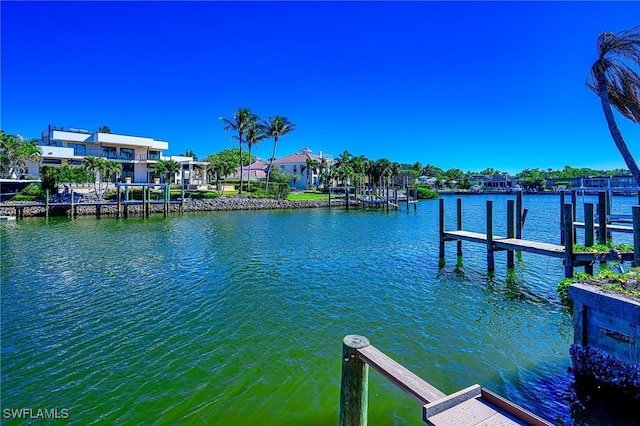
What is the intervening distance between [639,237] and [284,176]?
65.6m

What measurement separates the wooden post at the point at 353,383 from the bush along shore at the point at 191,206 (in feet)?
147

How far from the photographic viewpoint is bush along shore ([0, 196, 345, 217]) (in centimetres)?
4016

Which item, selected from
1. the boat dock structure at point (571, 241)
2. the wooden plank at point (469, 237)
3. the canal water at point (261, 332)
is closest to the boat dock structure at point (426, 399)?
the canal water at point (261, 332)

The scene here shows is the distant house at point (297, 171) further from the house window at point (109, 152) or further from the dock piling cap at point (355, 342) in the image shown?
the dock piling cap at point (355, 342)

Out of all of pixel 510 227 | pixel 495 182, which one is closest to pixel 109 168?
pixel 510 227

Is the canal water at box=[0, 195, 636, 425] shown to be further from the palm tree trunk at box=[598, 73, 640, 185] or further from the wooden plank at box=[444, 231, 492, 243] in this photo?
the palm tree trunk at box=[598, 73, 640, 185]

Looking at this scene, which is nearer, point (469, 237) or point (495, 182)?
point (469, 237)

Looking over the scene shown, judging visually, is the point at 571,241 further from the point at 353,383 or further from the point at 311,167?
the point at 311,167

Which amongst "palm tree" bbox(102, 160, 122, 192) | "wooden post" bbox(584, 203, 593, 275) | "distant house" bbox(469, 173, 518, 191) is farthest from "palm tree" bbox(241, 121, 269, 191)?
"distant house" bbox(469, 173, 518, 191)

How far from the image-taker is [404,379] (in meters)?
4.18

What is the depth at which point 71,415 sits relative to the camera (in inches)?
251

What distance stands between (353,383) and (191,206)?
47.5 metres

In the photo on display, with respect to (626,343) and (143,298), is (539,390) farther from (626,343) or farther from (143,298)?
(143,298)

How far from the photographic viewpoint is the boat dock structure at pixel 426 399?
12.2ft
